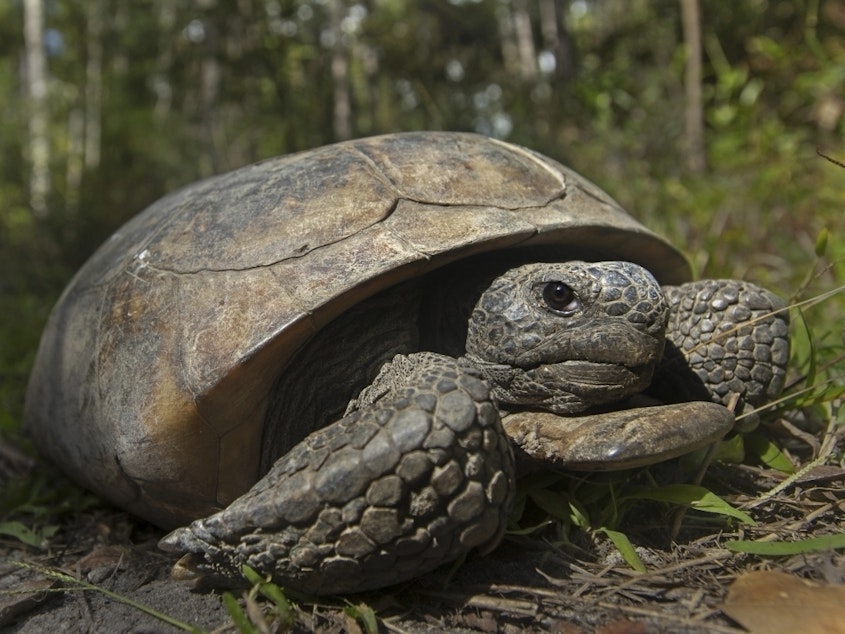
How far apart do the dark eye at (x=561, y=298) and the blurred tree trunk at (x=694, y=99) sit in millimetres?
4417

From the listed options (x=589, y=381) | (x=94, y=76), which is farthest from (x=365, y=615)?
(x=94, y=76)

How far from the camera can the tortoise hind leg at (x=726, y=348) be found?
86.0 inches

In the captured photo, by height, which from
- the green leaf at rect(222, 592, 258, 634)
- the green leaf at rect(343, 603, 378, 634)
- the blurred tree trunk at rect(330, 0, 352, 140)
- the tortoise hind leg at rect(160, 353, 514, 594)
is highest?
the blurred tree trunk at rect(330, 0, 352, 140)

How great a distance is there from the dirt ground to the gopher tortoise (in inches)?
3.9

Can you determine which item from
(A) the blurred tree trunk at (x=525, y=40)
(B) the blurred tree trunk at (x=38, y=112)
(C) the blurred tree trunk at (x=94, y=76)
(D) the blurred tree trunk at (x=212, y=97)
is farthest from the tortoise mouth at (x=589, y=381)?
(C) the blurred tree trunk at (x=94, y=76)

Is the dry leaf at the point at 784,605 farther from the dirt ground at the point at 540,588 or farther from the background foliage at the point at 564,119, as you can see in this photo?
the background foliage at the point at 564,119

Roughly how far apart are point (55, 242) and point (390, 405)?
20.8ft

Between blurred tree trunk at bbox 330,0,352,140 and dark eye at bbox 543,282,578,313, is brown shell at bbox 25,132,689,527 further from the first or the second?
blurred tree trunk at bbox 330,0,352,140

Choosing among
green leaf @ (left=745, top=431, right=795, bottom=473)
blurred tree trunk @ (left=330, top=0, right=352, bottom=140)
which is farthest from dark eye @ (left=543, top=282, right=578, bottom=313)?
blurred tree trunk @ (left=330, top=0, right=352, bottom=140)

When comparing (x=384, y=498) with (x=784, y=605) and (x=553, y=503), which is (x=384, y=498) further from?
(x=784, y=605)

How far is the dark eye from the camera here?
1.83 meters

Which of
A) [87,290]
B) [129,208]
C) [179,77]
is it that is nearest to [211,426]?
[87,290]

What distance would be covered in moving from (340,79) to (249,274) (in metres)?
5.53

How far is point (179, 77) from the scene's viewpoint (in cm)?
1042
